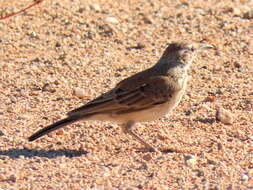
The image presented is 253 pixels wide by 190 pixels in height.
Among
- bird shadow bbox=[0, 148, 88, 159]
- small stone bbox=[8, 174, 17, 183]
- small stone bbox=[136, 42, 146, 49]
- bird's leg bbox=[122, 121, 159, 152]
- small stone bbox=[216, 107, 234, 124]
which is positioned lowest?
small stone bbox=[8, 174, 17, 183]

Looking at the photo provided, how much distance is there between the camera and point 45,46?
12.1 meters

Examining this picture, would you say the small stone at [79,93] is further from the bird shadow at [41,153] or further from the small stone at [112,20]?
the small stone at [112,20]

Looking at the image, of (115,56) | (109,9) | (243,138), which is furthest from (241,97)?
(109,9)

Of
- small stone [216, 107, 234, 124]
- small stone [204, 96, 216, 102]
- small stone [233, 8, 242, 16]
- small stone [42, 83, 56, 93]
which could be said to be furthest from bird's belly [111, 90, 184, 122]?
small stone [233, 8, 242, 16]

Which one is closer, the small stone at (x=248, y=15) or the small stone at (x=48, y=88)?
the small stone at (x=48, y=88)

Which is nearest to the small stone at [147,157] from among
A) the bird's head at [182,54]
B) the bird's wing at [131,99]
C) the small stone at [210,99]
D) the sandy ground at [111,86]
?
the sandy ground at [111,86]

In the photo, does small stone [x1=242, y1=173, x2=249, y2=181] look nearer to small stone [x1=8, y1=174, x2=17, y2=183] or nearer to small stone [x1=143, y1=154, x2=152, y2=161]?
small stone [x1=143, y1=154, x2=152, y2=161]

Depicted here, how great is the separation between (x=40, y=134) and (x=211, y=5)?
6.86 metres

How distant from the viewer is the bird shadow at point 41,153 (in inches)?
323

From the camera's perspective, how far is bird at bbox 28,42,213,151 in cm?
839

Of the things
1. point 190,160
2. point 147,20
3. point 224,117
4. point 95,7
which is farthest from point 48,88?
point 95,7

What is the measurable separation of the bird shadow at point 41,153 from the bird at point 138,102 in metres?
0.17

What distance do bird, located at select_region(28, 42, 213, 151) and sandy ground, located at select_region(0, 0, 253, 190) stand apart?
0.32m

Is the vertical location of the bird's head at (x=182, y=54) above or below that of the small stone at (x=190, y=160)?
above
